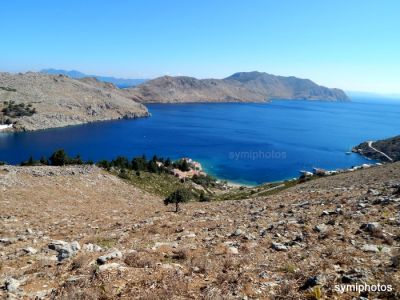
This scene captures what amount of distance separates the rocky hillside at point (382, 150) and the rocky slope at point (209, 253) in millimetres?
110044

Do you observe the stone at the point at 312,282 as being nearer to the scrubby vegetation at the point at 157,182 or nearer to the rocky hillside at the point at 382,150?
the scrubby vegetation at the point at 157,182

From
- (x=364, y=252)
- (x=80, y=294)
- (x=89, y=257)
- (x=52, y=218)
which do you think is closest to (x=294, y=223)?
(x=364, y=252)

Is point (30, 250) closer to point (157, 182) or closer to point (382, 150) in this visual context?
Answer: point (157, 182)

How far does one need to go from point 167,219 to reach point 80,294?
11.5m

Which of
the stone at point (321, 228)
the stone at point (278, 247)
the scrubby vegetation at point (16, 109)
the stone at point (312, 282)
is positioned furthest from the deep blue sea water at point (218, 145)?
the stone at point (312, 282)

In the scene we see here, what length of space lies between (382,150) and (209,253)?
13213cm

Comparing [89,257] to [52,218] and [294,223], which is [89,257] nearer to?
[294,223]

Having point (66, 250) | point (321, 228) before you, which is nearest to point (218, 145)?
point (321, 228)

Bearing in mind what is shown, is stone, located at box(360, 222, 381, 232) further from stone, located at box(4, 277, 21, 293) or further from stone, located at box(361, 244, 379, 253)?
stone, located at box(4, 277, 21, 293)

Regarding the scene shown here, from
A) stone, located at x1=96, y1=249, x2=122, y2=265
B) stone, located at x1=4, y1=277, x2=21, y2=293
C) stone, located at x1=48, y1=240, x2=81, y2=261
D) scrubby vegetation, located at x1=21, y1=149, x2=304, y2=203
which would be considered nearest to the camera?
stone, located at x1=4, y1=277, x2=21, y2=293

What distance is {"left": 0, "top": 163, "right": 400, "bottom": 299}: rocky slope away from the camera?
27.5ft

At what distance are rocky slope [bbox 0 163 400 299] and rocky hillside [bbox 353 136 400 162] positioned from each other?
11004 centimetres

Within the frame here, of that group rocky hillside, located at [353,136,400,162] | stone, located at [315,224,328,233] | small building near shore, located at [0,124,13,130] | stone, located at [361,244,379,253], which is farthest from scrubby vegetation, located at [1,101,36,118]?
stone, located at [361,244,379,253]

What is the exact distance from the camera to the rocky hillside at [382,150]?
116 metres
